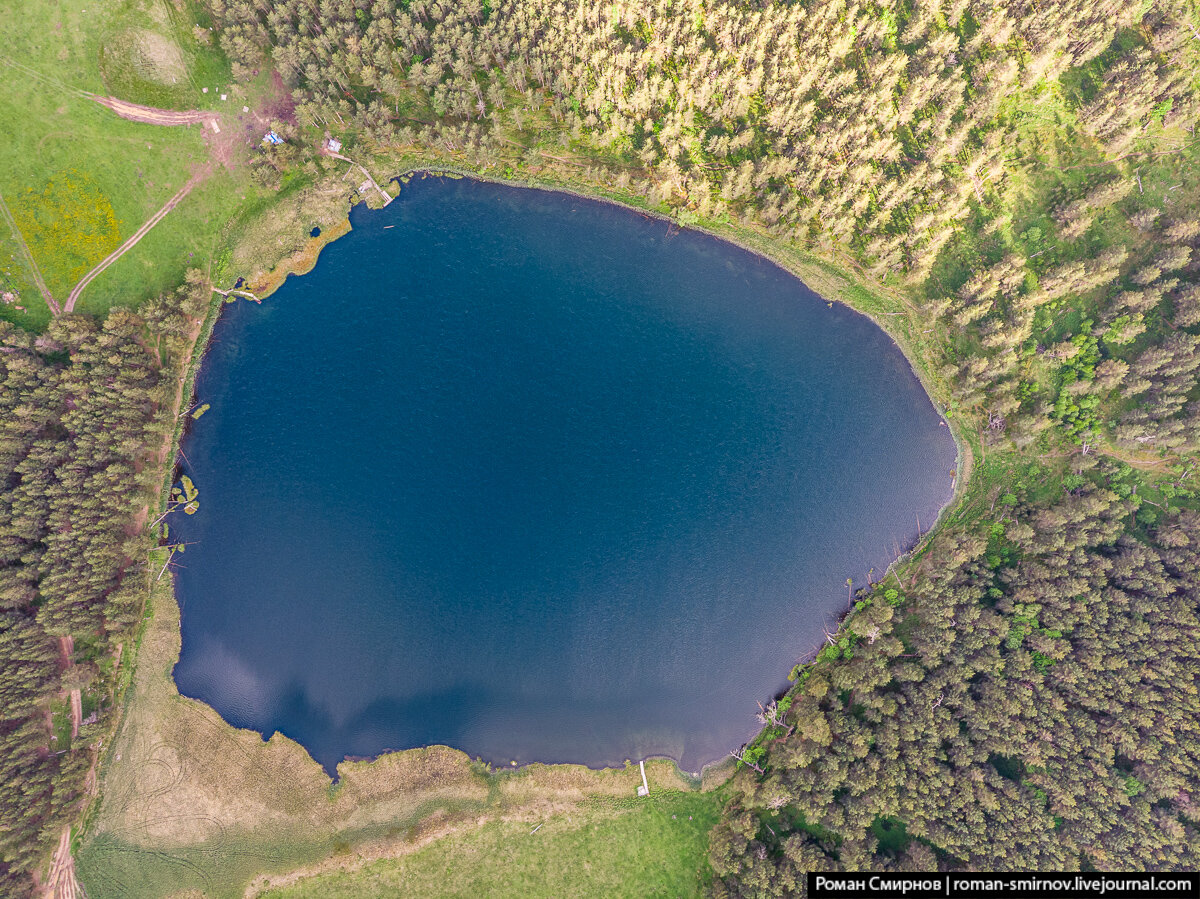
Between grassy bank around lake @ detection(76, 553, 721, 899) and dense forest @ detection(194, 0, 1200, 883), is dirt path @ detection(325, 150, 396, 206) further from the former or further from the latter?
grassy bank around lake @ detection(76, 553, 721, 899)

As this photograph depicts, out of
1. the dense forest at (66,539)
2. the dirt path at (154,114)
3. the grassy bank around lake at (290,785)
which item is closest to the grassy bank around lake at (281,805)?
the grassy bank around lake at (290,785)

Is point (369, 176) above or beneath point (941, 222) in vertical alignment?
above

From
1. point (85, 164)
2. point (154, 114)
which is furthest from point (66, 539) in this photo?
point (154, 114)

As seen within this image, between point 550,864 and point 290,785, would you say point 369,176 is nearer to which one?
point 290,785

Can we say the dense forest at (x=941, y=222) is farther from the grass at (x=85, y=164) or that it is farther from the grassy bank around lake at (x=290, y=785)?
the grass at (x=85, y=164)

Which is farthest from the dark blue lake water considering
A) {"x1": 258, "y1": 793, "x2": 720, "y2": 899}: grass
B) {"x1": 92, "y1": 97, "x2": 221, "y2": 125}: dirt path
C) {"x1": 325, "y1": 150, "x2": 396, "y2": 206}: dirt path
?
{"x1": 92, "y1": 97, "x2": 221, "y2": 125}: dirt path

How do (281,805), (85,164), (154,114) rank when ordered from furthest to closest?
1. (154,114)
2. (85,164)
3. (281,805)
